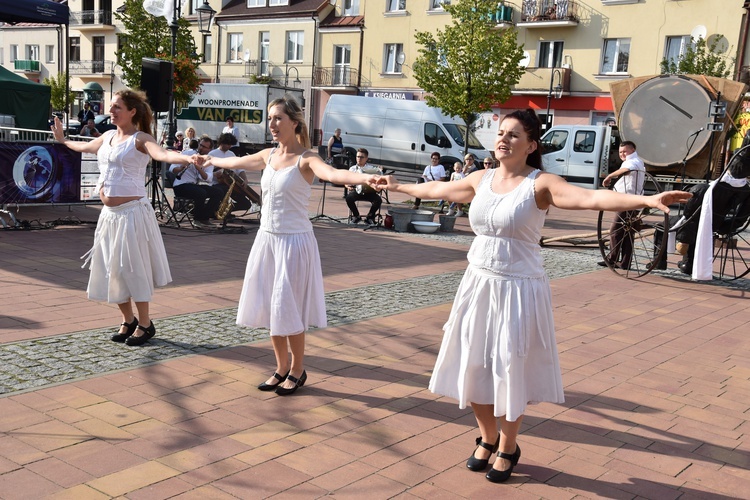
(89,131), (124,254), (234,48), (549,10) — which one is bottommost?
(124,254)

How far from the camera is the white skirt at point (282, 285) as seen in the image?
4.99 metres

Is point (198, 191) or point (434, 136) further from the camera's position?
point (434, 136)

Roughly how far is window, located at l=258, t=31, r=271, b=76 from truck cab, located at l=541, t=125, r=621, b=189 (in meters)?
25.1

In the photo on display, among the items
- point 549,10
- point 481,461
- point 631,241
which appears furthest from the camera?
point 549,10

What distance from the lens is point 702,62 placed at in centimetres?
2883

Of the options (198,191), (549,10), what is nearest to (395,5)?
(549,10)

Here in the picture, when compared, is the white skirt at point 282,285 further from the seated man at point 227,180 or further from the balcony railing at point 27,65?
the balcony railing at point 27,65

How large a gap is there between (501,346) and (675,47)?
3242cm

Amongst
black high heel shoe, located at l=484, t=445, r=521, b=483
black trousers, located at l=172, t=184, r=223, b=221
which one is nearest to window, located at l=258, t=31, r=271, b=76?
black trousers, located at l=172, t=184, r=223, b=221

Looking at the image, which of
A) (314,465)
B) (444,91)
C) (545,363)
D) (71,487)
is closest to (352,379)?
(314,465)

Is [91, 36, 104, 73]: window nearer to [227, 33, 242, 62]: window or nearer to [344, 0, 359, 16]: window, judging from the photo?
[227, 33, 242, 62]: window

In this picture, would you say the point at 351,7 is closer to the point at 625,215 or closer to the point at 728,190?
the point at 625,215

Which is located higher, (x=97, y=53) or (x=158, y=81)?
(x=97, y=53)

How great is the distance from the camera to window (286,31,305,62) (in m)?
45.2
